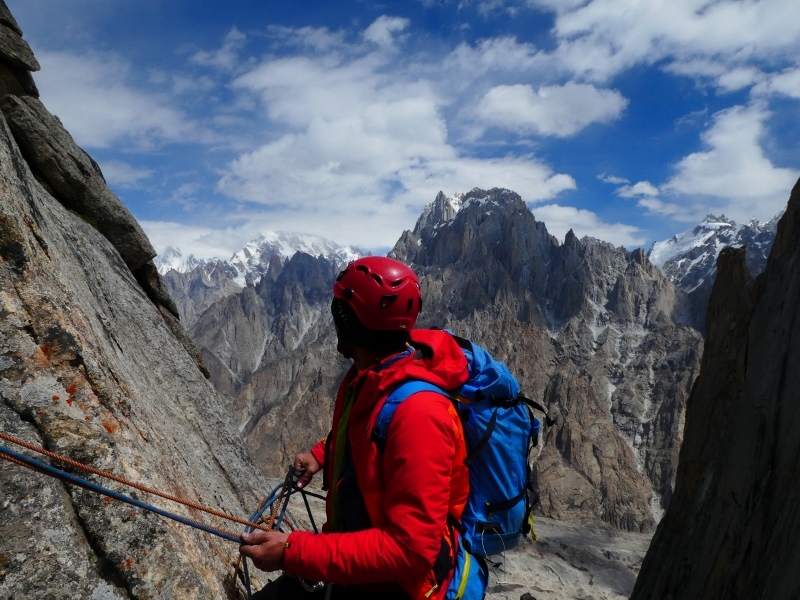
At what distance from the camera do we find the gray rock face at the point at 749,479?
8297 millimetres

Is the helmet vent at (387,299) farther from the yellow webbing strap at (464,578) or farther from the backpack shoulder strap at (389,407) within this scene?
the yellow webbing strap at (464,578)

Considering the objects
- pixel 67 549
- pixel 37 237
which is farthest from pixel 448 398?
pixel 37 237

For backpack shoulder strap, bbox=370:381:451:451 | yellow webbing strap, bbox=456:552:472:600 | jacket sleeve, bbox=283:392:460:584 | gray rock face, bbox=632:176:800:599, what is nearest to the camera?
jacket sleeve, bbox=283:392:460:584

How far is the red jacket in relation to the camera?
9.97ft

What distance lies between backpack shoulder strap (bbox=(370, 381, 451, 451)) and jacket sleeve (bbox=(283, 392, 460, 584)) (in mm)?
103

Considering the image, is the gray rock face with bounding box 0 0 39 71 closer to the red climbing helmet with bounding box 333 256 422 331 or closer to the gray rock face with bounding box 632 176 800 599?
the red climbing helmet with bounding box 333 256 422 331

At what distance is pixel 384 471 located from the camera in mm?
3184

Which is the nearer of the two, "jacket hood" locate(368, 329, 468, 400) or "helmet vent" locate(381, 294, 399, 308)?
"jacket hood" locate(368, 329, 468, 400)

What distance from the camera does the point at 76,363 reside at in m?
4.70

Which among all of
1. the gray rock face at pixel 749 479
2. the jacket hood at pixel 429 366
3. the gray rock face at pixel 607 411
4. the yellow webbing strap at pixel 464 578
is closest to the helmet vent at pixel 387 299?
the jacket hood at pixel 429 366

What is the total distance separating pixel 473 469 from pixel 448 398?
2.83 ft

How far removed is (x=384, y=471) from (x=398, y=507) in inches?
9.3

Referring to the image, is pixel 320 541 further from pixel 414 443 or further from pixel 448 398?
pixel 448 398

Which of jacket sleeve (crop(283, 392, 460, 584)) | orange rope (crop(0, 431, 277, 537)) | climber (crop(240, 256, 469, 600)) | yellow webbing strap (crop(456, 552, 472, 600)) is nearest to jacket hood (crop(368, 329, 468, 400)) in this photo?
climber (crop(240, 256, 469, 600))
